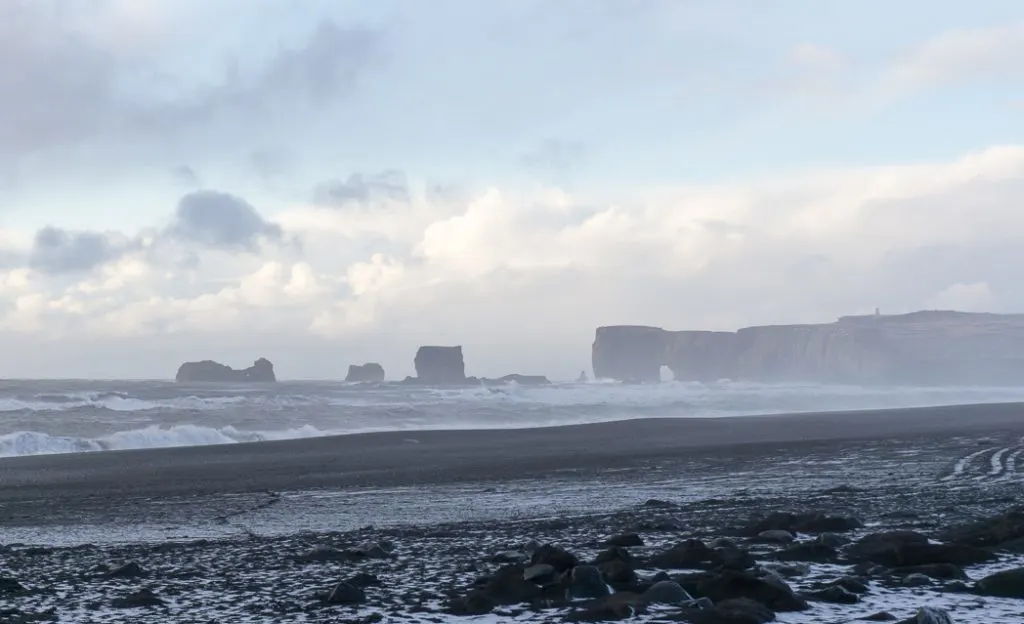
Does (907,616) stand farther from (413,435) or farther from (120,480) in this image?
(413,435)

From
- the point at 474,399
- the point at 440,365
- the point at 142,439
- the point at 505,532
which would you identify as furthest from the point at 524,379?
the point at 505,532

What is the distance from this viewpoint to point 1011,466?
61.0 ft

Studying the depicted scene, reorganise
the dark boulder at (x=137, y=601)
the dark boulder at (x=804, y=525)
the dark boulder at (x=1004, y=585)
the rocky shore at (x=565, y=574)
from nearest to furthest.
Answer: the rocky shore at (x=565, y=574)
the dark boulder at (x=1004, y=585)
the dark boulder at (x=137, y=601)
the dark boulder at (x=804, y=525)

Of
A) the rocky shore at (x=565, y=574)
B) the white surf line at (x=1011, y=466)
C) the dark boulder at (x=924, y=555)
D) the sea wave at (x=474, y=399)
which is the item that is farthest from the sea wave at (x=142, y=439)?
the dark boulder at (x=924, y=555)

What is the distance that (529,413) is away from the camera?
47875mm

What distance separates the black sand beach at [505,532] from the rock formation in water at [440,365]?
2881 inches

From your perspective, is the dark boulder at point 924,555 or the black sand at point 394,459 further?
the black sand at point 394,459

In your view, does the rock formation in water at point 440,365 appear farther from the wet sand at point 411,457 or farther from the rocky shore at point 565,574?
the rocky shore at point 565,574

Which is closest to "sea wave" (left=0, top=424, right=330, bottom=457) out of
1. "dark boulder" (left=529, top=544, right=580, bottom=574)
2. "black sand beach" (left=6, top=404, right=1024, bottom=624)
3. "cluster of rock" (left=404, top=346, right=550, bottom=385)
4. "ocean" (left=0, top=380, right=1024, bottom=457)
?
"ocean" (left=0, top=380, right=1024, bottom=457)

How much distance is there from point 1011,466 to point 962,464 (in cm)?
93

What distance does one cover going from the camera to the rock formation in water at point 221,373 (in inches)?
3927

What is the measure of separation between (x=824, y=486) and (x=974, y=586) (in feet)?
28.6

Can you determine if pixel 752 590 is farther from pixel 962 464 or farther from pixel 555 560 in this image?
pixel 962 464

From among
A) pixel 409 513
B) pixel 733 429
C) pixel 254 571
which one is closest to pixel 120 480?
pixel 409 513
